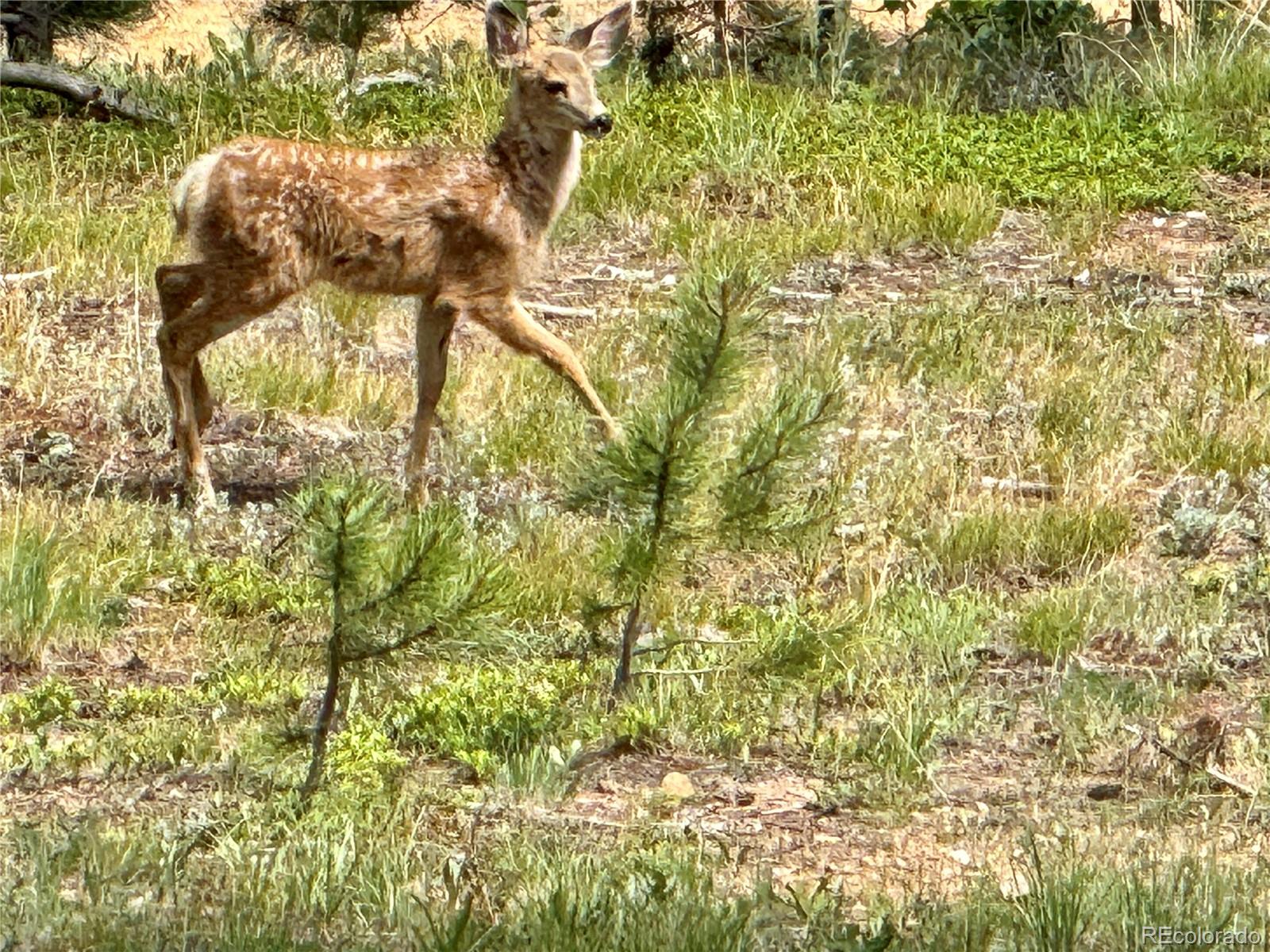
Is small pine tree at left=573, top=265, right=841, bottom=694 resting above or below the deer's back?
below

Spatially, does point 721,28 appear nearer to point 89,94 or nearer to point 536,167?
point 89,94

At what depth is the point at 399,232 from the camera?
829cm

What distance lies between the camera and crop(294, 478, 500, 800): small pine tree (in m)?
4.73

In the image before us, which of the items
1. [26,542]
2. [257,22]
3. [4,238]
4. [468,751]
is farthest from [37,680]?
[257,22]

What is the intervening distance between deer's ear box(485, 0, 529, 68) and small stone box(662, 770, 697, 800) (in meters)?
4.08

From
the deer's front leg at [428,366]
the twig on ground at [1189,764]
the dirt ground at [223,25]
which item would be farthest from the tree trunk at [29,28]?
the twig on ground at [1189,764]

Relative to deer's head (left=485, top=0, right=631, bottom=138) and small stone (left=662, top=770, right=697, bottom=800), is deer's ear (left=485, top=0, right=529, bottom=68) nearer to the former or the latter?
deer's head (left=485, top=0, right=631, bottom=138)

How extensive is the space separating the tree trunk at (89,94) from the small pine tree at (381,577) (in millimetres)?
8044

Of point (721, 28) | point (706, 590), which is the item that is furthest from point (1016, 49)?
point (706, 590)

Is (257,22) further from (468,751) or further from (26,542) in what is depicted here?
(468,751)

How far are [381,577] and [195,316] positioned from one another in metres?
3.59

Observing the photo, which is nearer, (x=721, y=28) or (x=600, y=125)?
(x=600, y=125)

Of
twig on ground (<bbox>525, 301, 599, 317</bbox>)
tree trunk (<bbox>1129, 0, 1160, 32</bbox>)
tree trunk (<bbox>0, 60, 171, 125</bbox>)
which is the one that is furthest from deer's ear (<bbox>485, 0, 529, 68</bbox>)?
tree trunk (<bbox>1129, 0, 1160, 32</bbox>)

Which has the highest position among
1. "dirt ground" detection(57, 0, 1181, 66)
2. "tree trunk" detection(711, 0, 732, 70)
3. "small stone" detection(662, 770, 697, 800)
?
"dirt ground" detection(57, 0, 1181, 66)
